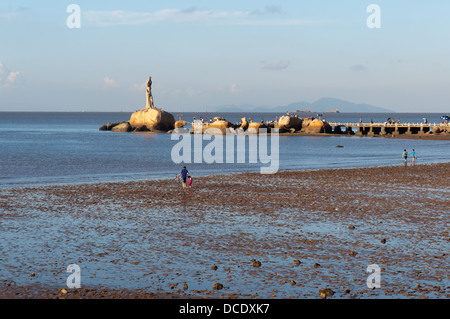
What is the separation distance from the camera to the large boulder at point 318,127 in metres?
113

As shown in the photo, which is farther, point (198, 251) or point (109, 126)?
point (109, 126)

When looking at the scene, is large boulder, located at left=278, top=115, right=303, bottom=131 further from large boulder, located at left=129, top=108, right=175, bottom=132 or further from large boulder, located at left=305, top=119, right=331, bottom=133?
large boulder, located at left=129, top=108, right=175, bottom=132

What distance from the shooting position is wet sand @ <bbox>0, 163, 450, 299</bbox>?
12453 millimetres

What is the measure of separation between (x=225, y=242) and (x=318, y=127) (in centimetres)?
9911

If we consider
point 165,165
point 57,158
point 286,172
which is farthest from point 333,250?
point 57,158

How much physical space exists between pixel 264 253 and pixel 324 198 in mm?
11196

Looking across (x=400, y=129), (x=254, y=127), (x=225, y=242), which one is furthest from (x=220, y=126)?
(x=225, y=242)

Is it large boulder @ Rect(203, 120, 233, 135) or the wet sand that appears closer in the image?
the wet sand

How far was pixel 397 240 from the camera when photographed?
16.8 metres

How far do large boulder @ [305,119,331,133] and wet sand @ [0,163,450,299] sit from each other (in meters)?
84.6

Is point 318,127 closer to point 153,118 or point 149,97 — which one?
point 153,118

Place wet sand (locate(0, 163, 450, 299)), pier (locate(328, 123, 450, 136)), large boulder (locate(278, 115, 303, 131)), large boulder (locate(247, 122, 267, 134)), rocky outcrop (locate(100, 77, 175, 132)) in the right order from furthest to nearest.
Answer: rocky outcrop (locate(100, 77, 175, 132))
large boulder (locate(278, 115, 303, 131))
large boulder (locate(247, 122, 267, 134))
pier (locate(328, 123, 450, 136))
wet sand (locate(0, 163, 450, 299))

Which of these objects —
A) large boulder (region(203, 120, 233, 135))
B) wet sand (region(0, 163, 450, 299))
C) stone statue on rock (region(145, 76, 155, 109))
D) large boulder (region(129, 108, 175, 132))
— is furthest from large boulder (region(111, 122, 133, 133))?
wet sand (region(0, 163, 450, 299))
